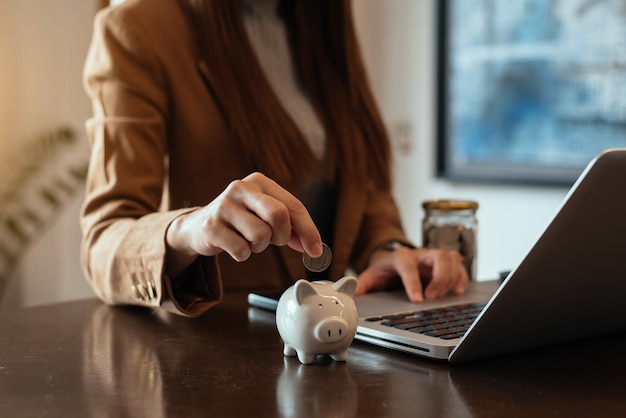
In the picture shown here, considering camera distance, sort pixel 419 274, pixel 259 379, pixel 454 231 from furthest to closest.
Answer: pixel 454 231 < pixel 419 274 < pixel 259 379

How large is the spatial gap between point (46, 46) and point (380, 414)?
2.44 metres

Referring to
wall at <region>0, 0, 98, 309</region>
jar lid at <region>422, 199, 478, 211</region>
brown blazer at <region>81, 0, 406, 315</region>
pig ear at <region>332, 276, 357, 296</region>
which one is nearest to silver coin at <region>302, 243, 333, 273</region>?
pig ear at <region>332, 276, 357, 296</region>

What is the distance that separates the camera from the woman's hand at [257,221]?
78cm

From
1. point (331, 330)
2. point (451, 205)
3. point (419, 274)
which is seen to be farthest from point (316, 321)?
point (451, 205)

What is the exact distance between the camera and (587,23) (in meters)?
2.68

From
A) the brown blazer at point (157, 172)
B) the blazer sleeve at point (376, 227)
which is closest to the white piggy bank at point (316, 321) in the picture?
the brown blazer at point (157, 172)

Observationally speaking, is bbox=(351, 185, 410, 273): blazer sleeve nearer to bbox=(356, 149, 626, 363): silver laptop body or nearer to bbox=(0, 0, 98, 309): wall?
bbox=(356, 149, 626, 363): silver laptop body

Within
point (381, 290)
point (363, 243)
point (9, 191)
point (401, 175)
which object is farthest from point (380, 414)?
point (401, 175)

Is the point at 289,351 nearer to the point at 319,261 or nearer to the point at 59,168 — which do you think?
the point at 319,261

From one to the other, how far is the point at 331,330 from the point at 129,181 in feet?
1.71

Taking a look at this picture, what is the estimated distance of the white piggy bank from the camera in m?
0.79

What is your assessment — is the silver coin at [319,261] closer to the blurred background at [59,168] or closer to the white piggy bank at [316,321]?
the white piggy bank at [316,321]

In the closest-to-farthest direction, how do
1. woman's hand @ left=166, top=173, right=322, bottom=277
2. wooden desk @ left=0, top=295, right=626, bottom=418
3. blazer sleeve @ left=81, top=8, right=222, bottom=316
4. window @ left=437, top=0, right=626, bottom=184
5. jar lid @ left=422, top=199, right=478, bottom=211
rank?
wooden desk @ left=0, top=295, right=626, bottom=418
woman's hand @ left=166, top=173, right=322, bottom=277
blazer sleeve @ left=81, top=8, right=222, bottom=316
jar lid @ left=422, top=199, right=478, bottom=211
window @ left=437, top=0, right=626, bottom=184

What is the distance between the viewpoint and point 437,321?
2.97 ft
